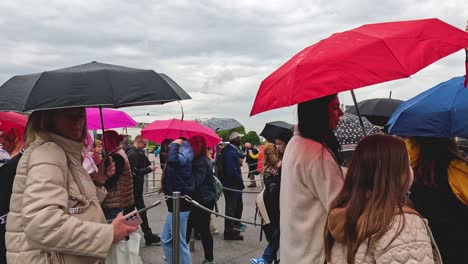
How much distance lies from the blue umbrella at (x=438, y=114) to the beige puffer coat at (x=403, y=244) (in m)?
1.10

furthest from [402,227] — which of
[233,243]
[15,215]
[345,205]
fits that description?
[233,243]

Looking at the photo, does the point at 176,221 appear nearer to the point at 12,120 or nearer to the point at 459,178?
the point at 12,120

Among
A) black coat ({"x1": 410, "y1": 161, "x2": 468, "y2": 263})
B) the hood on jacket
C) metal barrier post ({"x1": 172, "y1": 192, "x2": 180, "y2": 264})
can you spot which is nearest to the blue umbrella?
black coat ({"x1": 410, "y1": 161, "x2": 468, "y2": 263})

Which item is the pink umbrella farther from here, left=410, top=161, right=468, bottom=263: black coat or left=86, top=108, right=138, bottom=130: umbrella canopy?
left=410, top=161, right=468, bottom=263: black coat

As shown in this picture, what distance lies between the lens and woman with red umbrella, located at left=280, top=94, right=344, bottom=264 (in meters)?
2.31

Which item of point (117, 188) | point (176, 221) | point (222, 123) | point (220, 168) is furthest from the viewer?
point (222, 123)

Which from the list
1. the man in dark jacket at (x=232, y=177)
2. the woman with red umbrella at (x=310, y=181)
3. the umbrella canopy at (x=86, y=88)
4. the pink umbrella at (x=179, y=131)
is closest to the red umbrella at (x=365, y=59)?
the woman with red umbrella at (x=310, y=181)

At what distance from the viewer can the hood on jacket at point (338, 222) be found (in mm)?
2160

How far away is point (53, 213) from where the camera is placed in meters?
2.14

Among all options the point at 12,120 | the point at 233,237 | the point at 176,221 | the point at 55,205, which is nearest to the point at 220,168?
the point at 233,237

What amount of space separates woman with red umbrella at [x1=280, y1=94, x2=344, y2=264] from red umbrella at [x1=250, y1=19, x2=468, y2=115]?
321mm

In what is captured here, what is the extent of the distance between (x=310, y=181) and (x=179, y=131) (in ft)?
18.3

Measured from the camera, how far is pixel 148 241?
743 centimetres

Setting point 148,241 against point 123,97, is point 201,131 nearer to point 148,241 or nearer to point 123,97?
point 148,241
